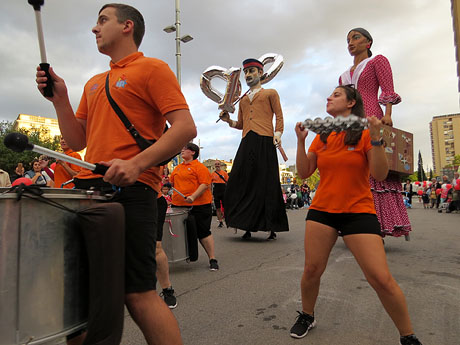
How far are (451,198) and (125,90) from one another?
18789 millimetres

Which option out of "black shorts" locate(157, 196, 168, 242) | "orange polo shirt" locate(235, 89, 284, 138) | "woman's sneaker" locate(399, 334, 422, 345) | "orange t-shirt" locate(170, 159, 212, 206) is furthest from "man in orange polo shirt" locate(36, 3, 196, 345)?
"orange polo shirt" locate(235, 89, 284, 138)

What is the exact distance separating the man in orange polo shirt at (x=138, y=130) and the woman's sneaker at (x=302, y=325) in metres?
1.23

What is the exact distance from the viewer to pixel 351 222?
97.5 inches

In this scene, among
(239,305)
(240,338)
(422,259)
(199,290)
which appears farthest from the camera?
(422,259)

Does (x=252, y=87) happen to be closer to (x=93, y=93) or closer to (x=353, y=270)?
(x=353, y=270)

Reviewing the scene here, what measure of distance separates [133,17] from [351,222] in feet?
5.98

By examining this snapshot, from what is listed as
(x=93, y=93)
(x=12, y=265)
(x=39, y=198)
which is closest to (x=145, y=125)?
(x=93, y=93)

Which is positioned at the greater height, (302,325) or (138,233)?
(138,233)

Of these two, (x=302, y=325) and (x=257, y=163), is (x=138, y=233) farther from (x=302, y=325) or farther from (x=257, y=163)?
(x=257, y=163)

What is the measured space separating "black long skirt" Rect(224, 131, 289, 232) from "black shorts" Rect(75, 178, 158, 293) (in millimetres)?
5040

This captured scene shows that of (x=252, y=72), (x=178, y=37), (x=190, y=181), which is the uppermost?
(x=178, y=37)

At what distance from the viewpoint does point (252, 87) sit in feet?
22.4

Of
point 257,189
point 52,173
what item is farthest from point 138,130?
point 52,173

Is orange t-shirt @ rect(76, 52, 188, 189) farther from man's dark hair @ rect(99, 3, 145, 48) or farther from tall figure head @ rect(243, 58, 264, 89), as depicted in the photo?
tall figure head @ rect(243, 58, 264, 89)
